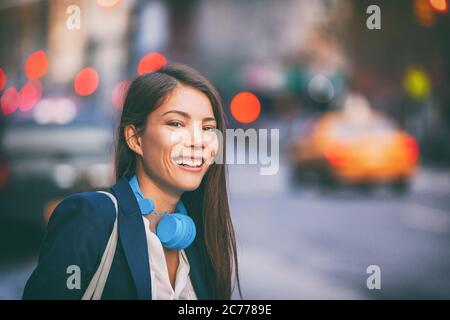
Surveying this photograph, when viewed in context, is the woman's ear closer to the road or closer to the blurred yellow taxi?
the road

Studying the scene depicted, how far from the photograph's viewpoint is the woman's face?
1.92m

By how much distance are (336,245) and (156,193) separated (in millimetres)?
6170

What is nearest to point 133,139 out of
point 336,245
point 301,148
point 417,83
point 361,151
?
point 336,245

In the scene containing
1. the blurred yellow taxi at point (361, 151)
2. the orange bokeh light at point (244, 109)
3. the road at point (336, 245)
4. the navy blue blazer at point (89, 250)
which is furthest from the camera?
the orange bokeh light at point (244, 109)

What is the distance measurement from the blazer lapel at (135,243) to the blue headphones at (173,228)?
0.05 meters

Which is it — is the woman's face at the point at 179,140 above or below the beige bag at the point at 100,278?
above

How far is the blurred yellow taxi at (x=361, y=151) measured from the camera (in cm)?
1236

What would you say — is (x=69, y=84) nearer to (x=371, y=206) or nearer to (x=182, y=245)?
(x=371, y=206)

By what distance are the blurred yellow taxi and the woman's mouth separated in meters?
10.6

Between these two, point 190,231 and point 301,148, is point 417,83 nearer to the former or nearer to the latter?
point 301,148

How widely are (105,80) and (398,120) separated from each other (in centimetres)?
1330

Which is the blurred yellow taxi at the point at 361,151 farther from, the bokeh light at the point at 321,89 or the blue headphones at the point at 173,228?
the bokeh light at the point at 321,89

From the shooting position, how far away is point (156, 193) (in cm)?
195

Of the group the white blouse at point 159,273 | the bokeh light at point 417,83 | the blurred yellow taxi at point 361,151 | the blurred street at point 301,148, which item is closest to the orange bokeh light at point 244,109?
the blurred street at point 301,148
